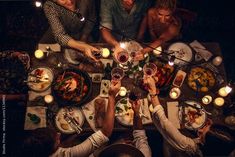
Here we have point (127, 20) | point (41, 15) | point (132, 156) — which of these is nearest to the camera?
point (132, 156)

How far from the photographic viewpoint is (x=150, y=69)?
575cm

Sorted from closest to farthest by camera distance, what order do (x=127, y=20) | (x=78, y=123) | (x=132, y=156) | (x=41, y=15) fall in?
1. (x=132, y=156)
2. (x=78, y=123)
3. (x=127, y=20)
4. (x=41, y=15)

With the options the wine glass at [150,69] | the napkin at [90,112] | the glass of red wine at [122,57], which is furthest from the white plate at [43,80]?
the wine glass at [150,69]

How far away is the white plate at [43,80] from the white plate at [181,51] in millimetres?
2419

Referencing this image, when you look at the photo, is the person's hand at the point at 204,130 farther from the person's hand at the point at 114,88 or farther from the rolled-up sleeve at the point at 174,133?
the person's hand at the point at 114,88

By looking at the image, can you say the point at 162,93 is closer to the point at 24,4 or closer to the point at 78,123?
the point at 78,123

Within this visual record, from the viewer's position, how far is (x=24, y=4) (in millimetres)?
7562

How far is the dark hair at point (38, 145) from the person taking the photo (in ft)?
16.2

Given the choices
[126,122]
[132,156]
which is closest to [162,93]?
[126,122]

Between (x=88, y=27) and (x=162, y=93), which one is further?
(x=88, y=27)

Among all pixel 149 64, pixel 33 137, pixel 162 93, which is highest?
pixel 149 64

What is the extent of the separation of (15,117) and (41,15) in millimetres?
2587

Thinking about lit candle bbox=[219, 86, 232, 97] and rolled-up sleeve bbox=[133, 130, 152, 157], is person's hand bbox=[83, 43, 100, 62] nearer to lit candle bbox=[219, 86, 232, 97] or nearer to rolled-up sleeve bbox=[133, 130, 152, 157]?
rolled-up sleeve bbox=[133, 130, 152, 157]

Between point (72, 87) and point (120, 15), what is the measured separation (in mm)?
2042
